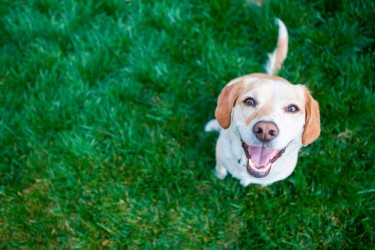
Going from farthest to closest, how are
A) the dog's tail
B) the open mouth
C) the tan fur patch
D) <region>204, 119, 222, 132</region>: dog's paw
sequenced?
<region>204, 119, 222, 132</region>: dog's paw → the dog's tail → the open mouth → the tan fur patch

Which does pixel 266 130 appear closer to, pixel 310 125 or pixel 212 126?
pixel 310 125

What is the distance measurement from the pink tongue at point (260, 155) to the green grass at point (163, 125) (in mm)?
783

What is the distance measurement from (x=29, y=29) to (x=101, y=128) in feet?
4.03

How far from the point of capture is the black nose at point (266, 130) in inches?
83.1

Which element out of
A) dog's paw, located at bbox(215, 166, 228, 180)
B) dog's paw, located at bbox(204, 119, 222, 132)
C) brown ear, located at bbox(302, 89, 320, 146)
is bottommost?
dog's paw, located at bbox(215, 166, 228, 180)

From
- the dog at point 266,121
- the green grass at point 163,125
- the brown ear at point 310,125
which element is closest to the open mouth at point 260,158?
the dog at point 266,121

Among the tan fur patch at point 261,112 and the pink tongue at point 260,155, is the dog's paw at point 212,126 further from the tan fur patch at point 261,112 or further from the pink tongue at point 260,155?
the tan fur patch at point 261,112

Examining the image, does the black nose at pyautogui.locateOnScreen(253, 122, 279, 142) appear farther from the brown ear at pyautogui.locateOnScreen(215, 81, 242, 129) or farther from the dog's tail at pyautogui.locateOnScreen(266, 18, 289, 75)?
the dog's tail at pyautogui.locateOnScreen(266, 18, 289, 75)

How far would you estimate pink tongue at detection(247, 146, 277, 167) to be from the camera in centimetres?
238

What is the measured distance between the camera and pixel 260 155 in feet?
7.88

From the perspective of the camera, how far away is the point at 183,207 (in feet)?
10.2

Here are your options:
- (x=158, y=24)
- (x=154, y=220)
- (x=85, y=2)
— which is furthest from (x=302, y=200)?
(x=85, y=2)

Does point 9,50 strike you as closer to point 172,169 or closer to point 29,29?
→ point 29,29

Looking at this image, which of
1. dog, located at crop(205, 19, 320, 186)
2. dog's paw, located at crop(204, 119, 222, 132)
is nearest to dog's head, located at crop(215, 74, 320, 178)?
dog, located at crop(205, 19, 320, 186)
